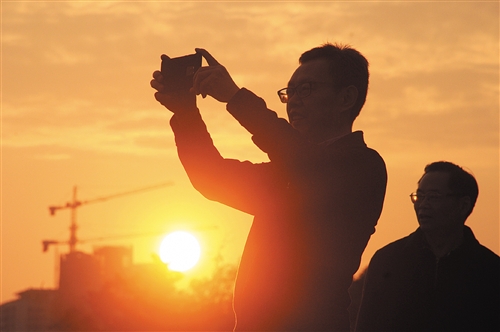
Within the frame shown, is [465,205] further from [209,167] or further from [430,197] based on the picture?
[209,167]

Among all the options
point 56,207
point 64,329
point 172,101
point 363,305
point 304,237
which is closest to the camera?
point 304,237

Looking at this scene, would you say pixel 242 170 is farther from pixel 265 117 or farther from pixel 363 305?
pixel 363 305

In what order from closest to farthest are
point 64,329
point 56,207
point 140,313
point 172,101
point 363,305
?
point 172,101
point 363,305
point 140,313
point 64,329
point 56,207

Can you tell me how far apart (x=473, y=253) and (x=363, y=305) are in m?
1.18

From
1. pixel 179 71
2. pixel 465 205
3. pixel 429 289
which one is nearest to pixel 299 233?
pixel 179 71

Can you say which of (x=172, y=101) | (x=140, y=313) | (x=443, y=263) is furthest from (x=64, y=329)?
(x=172, y=101)

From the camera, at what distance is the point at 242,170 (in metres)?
6.32

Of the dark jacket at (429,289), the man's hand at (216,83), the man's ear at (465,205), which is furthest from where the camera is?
the man's ear at (465,205)

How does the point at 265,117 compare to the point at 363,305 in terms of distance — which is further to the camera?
the point at 363,305

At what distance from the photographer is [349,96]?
660 cm

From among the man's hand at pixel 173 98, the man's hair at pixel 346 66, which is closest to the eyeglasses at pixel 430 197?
the man's hair at pixel 346 66

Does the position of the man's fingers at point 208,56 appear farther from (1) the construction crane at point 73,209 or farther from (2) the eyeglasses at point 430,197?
(1) the construction crane at point 73,209

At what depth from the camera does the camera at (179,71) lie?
20.3 feet

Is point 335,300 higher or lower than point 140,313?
lower
